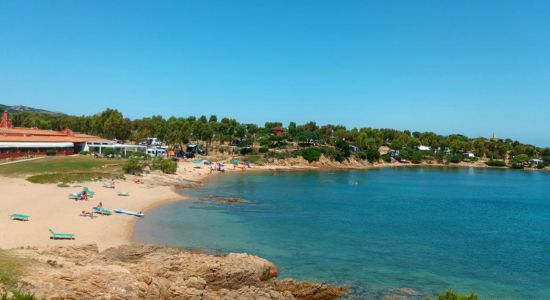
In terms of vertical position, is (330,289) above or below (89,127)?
below

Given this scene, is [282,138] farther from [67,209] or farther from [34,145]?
[67,209]

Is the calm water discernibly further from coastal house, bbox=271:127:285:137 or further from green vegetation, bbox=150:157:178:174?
coastal house, bbox=271:127:285:137

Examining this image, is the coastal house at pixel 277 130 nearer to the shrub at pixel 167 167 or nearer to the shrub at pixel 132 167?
the shrub at pixel 167 167

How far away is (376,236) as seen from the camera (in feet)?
123

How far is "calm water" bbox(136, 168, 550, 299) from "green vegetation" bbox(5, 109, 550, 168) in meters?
47.7

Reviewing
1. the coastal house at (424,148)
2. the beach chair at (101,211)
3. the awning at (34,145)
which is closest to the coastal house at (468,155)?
the coastal house at (424,148)

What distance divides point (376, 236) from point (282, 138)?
90.1 m

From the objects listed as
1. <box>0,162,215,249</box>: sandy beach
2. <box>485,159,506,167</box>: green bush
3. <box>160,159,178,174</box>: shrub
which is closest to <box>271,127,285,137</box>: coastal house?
<box>160,159,178,174</box>: shrub

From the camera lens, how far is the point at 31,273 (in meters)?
16.9

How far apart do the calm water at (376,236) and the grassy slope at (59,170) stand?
46.1 feet

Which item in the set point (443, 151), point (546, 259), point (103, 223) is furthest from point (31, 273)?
point (443, 151)

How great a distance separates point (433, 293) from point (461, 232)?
20.6 metres

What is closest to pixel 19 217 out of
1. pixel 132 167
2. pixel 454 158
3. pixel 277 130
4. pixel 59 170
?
pixel 59 170

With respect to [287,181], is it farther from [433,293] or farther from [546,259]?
[433,293]
